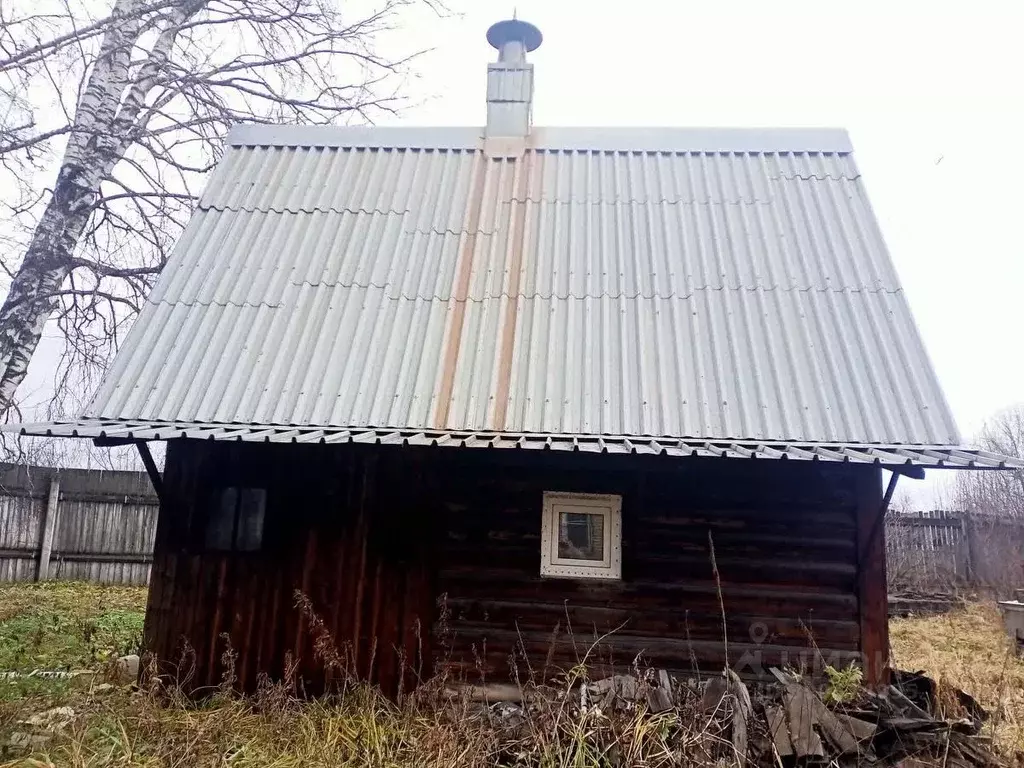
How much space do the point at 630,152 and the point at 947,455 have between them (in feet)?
18.1

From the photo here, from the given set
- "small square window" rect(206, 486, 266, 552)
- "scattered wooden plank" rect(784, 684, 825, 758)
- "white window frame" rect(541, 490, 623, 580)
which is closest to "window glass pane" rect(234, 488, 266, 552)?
"small square window" rect(206, 486, 266, 552)

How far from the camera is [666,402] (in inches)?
241

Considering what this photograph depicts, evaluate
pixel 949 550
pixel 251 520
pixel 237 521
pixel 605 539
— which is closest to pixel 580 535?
pixel 605 539

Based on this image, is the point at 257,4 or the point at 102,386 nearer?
the point at 102,386

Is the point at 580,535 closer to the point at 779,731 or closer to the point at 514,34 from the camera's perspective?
the point at 779,731

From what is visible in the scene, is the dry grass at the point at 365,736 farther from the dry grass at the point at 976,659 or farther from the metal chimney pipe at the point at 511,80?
the metal chimney pipe at the point at 511,80

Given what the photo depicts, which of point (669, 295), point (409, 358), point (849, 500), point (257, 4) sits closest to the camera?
point (849, 500)

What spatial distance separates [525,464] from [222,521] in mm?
2644

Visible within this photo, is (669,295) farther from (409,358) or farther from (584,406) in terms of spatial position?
(409,358)

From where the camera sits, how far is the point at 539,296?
24.1ft

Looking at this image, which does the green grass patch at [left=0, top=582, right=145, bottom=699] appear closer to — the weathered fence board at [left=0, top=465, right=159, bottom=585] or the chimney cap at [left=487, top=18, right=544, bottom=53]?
the weathered fence board at [left=0, top=465, right=159, bottom=585]

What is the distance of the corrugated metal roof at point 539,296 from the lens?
6.18 metres

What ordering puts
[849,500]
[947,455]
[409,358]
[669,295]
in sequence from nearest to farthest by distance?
1. [947,455]
2. [849,500]
3. [409,358]
4. [669,295]

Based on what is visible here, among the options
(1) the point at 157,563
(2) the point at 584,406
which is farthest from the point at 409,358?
(1) the point at 157,563
